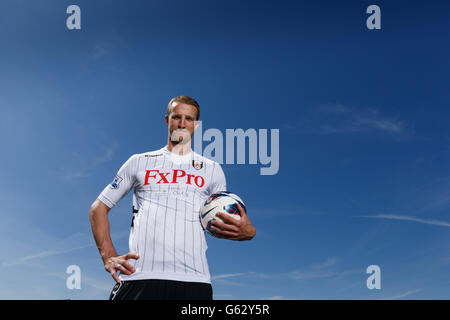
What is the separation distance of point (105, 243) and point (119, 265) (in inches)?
24.7

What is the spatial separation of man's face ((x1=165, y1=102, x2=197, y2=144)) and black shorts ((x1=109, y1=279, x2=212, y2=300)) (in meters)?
2.64

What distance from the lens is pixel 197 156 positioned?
25.6 feet

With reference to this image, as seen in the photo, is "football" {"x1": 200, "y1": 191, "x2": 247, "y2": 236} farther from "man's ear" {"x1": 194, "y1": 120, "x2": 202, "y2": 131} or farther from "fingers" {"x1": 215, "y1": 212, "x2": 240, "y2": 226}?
"man's ear" {"x1": 194, "y1": 120, "x2": 202, "y2": 131}

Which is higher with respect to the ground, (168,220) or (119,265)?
(168,220)

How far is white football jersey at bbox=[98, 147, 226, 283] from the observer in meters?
6.57

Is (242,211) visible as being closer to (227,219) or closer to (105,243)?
(227,219)

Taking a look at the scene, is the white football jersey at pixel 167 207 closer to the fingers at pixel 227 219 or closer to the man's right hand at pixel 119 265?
the man's right hand at pixel 119 265

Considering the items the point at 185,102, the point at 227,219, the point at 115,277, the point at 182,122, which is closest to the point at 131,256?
the point at 115,277

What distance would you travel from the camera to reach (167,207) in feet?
22.7

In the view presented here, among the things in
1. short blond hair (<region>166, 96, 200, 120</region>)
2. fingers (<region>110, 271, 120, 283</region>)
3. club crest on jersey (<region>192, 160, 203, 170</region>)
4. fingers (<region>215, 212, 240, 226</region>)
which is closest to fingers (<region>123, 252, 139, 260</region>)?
fingers (<region>110, 271, 120, 283</region>)

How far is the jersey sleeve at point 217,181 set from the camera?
7465 mm

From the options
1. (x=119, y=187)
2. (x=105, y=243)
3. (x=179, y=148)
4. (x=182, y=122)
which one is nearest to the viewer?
(x=105, y=243)

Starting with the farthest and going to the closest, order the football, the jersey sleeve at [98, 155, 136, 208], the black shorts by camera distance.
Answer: the jersey sleeve at [98, 155, 136, 208], the football, the black shorts
